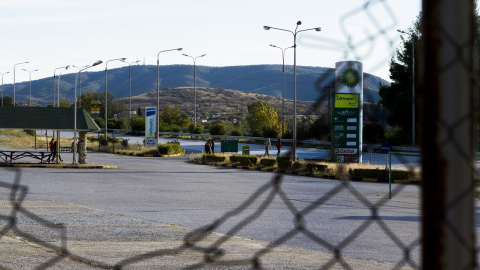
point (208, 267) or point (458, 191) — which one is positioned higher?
point (458, 191)

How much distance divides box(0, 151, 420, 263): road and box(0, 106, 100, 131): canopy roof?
23.9ft

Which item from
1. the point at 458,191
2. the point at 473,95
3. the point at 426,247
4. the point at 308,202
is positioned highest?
the point at 473,95

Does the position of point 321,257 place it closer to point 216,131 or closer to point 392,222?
point 392,222

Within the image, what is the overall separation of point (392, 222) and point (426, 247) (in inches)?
505

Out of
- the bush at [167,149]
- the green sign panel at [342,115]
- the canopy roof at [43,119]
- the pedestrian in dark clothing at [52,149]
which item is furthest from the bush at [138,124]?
the green sign panel at [342,115]

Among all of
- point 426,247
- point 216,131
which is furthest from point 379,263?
point 216,131

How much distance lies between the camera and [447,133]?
1247 mm

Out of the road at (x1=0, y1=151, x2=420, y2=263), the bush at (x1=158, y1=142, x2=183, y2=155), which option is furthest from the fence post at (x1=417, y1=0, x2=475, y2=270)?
the bush at (x1=158, y1=142, x2=183, y2=155)

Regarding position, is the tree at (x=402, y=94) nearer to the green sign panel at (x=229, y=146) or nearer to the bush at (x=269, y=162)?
the bush at (x=269, y=162)

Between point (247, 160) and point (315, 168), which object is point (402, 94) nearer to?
point (315, 168)

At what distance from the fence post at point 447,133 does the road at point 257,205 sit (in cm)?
398

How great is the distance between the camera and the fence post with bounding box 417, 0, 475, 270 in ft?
4.11

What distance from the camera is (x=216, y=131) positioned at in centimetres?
7188

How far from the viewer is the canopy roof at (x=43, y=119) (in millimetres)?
36219
